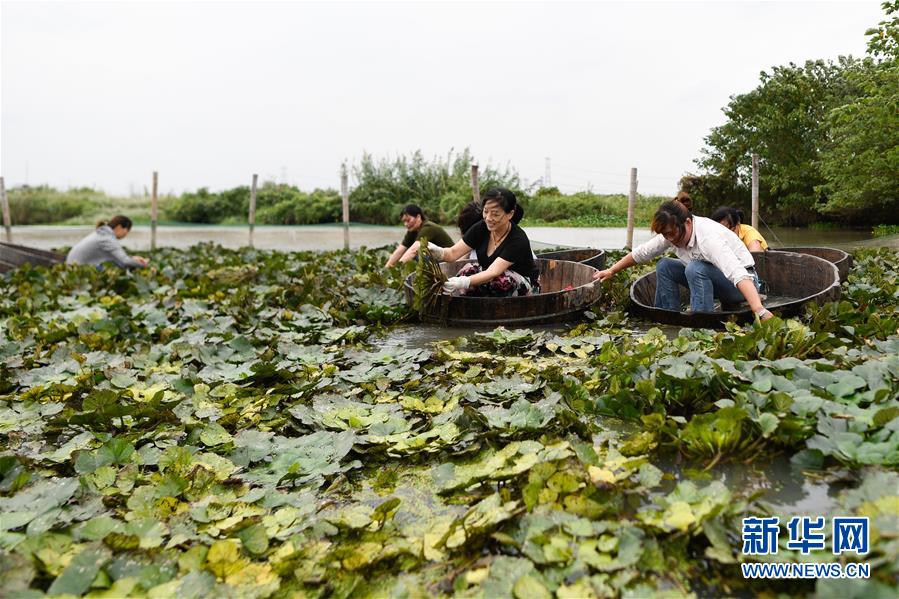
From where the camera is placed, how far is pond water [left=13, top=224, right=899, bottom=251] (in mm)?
12062

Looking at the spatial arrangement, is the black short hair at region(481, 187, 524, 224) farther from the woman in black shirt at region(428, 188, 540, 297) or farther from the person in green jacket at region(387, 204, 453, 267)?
the person in green jacket at region(387, 204, 453, 267)

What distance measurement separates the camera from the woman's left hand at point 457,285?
16.4ft

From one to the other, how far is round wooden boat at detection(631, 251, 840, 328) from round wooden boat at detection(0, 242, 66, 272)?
832cm

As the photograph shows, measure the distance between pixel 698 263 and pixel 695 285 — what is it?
157 mm

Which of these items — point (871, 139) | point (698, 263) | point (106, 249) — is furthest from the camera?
point (871, 139)

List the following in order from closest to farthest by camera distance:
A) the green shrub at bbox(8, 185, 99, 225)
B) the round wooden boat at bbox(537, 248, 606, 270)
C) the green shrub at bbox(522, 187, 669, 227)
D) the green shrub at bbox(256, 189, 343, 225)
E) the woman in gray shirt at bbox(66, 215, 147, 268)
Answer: the round wooden boat at bbox(537, 248, 606, 270), the woman in gray shirt at bbox(66, 215, 147, 268), the green shrub at bbox(522, 187, 669, 227), the green shrub at bbox(256, 189, 343, 225), the green shrub at bbox(8, 185, 99, 225)

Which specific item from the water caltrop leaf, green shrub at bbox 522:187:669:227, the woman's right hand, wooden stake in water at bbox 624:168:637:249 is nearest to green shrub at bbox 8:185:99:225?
green shrub at bbox 522:187:669:227

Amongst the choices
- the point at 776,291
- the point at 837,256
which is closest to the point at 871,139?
the point at 837,256

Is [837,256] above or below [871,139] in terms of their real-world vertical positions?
below

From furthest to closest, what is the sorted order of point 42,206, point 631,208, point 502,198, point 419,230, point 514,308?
point 42,206
point 631,208
point 419,230
point 514,308
point 502,198

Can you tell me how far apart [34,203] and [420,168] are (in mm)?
16792

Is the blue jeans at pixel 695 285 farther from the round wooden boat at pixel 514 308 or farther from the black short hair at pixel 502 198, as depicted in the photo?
the black short hair at pixel 502 198

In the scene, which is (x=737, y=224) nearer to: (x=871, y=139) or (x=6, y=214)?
(x=871, y=139)

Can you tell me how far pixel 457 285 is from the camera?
198 inches
